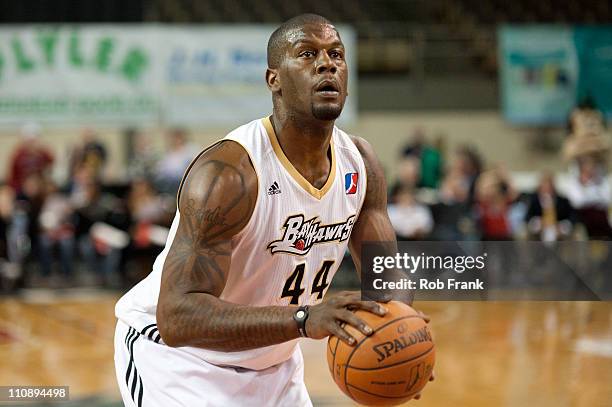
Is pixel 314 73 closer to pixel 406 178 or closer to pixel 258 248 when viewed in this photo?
pixel 258 248

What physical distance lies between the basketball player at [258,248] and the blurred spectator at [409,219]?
6.80 m

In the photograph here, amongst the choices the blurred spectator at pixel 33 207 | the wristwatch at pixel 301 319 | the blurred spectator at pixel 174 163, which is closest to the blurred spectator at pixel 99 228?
the blurred spectator at pixel 33 207

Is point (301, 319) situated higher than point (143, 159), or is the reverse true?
point (143, 159)

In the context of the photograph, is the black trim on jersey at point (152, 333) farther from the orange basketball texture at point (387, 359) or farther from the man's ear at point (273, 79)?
the man's ear at point (273, 79)

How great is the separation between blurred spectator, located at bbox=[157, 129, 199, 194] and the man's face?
8045 millimetres

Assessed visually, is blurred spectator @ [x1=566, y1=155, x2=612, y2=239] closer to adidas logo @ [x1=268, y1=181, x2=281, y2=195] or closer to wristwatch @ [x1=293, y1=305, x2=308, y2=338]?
adidas logo @ [x1=268, y1=181, x2=281, y2=195]

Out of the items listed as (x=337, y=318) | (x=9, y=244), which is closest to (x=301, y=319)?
(x=337, y=318)

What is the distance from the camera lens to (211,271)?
10.2 ft

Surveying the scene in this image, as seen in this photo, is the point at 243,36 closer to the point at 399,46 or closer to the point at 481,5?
the point at 399,46

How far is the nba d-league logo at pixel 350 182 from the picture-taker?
368cm

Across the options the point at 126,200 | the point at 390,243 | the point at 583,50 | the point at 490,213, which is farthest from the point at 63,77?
the point at 390,243

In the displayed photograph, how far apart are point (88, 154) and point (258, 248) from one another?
876cm

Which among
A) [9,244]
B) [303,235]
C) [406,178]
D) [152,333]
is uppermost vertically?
[406,178]

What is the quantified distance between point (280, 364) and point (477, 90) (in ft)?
36.0
